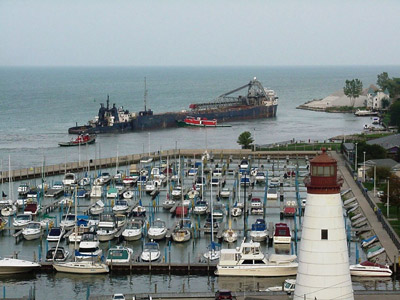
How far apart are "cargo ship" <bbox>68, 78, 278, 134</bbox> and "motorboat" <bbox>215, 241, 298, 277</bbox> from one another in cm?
7425

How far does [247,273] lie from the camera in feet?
110

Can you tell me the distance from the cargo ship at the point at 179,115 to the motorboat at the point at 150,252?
70.4 m

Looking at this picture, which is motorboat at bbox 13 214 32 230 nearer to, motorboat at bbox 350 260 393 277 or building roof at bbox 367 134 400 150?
motorboat at bbox 350 260 393 277

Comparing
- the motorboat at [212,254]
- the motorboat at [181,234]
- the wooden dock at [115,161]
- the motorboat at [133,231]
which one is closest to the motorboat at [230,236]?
the motorboat at [181,234]

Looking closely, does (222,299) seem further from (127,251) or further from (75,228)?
(75,228)

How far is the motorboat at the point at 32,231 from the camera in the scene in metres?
42.0

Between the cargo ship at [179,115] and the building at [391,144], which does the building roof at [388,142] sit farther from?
the cargo ship at [179,115]

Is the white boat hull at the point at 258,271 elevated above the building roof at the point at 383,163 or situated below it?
below

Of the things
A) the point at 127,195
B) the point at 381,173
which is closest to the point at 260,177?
the point at 381,173

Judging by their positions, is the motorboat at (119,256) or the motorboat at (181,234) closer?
the motorboat at (119,256)

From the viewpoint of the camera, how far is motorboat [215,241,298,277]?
33406mm

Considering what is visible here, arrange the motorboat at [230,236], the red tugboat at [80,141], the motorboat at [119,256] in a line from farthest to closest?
the red tugboat at [80,141] → the motorboat at [230,236] → the motorboat at [119,256]

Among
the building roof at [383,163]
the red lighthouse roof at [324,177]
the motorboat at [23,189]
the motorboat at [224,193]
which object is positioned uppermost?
the red lighthouse roof at [324,177]

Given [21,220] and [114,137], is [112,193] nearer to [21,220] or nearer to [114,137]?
[21,220]
